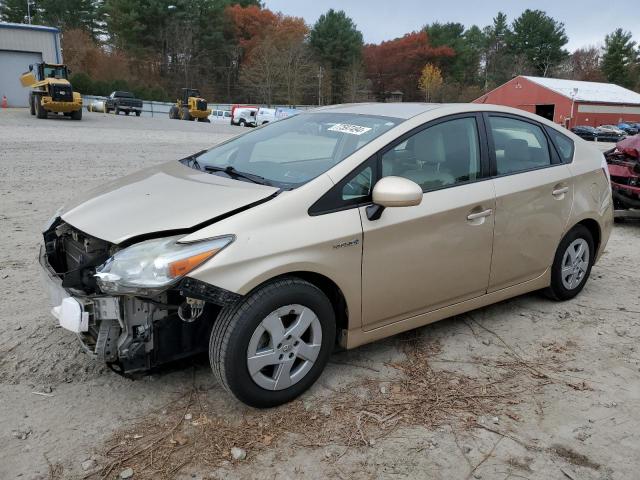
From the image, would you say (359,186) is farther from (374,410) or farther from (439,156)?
(374,410)

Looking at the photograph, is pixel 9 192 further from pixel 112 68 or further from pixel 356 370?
pixel 112 68

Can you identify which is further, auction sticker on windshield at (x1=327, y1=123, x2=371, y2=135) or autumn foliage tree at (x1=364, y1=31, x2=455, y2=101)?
autumn foliage tree at (x1=364, y1=31, x2=455, y2=101)

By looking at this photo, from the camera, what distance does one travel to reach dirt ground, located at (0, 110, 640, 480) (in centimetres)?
262

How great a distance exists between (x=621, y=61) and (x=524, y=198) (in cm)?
9196

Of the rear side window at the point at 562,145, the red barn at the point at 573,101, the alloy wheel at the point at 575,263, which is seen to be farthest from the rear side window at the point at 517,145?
the red barn at the point at 573,101

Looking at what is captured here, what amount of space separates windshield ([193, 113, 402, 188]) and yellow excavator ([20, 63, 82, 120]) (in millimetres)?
25667

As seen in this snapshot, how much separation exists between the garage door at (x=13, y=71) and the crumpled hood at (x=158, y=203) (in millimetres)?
44489

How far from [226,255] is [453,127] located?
1.92m

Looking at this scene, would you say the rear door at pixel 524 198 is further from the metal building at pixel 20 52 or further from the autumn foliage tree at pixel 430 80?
the autumn foliage tree at pixel 430 80

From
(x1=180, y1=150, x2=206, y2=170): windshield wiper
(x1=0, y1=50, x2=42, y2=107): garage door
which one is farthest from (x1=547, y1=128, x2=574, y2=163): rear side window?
(x1=0, y1=50, x2=42, y2=107): garage door

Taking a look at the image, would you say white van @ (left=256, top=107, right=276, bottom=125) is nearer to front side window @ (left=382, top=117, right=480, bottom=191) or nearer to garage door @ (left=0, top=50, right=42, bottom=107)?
garage door @ (left=0, top=50, right=42, bottom=107)

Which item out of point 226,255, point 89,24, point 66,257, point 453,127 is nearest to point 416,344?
point 453,127

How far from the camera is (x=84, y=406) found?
3014 millimetres

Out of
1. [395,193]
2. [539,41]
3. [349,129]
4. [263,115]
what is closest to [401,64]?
[539,41]
